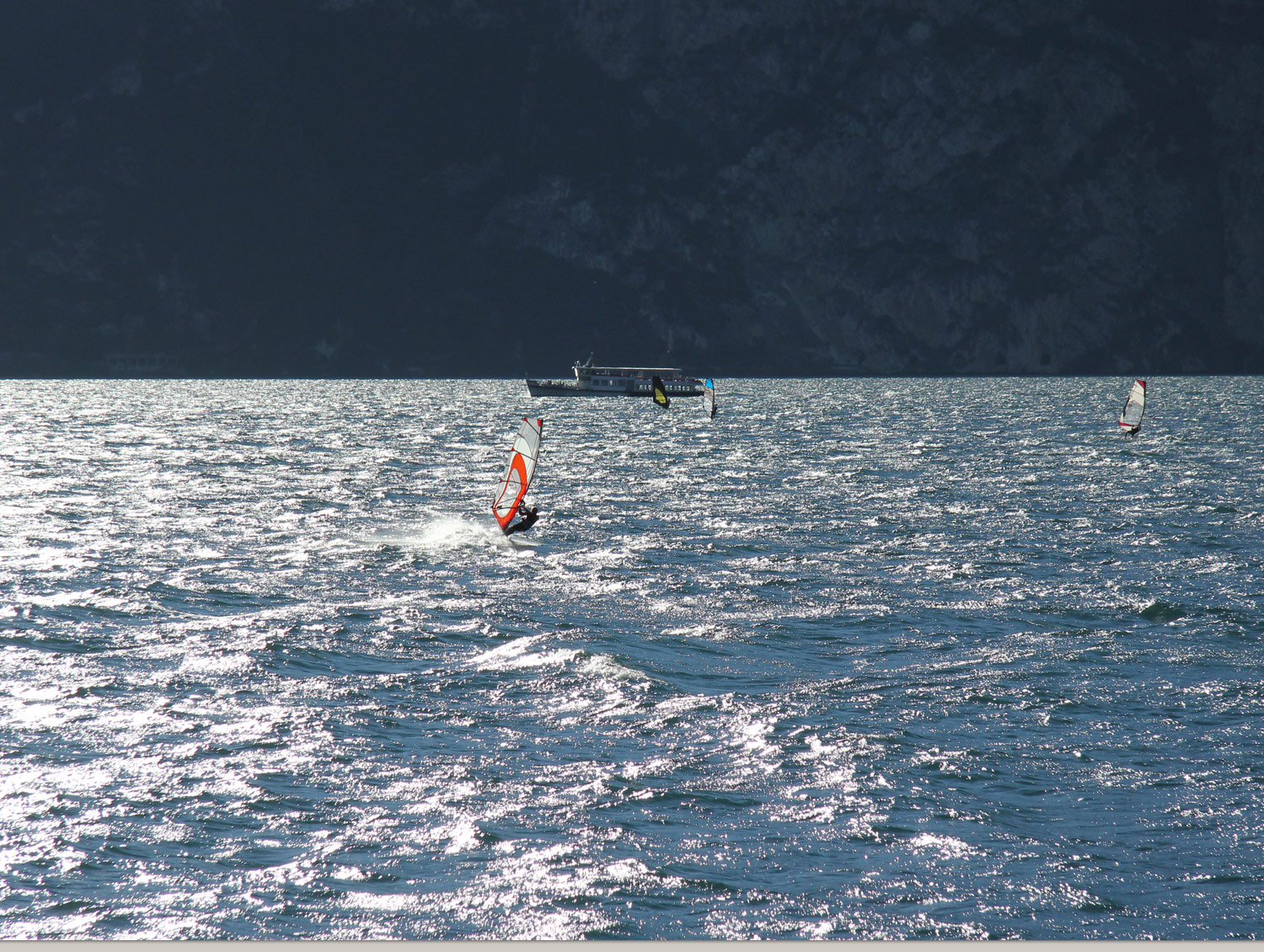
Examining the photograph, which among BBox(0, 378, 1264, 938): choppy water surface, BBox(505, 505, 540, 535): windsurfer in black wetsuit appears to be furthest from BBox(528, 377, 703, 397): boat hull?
BBox(505, 505, 540, 535): windsurfer in black wetsuit

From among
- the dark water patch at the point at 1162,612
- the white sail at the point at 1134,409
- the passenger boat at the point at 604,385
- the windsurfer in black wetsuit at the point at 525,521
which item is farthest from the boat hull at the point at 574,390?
the dark water patch at the point at 1162,612

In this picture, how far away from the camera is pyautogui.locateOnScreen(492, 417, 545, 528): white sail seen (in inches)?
1479

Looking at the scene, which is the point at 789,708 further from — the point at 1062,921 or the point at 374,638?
the point at 374,638

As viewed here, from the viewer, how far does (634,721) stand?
18.9 m

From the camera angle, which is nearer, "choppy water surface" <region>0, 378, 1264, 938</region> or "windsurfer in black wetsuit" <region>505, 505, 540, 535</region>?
"choppy water surface" <region>0, 378, 1264, 938</region>

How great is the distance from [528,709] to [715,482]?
36716 millimetres

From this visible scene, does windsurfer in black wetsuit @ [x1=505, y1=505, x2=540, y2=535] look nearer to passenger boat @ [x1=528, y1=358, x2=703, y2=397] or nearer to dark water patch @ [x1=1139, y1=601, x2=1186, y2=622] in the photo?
dark water patch @ [x1=1139, y1=601, x2=1186, y2=622]

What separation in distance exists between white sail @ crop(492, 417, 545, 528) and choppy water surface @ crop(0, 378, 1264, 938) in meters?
1.14

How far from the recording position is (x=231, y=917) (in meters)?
12.4

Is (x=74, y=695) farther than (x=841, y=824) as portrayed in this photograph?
Yes

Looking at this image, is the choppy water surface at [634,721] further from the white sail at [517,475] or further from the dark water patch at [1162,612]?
the white sail at [517,475]

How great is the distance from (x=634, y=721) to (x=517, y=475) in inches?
796

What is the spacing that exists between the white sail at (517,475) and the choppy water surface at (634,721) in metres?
1.14

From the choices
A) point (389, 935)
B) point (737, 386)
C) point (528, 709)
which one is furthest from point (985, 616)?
point (737, 386)
